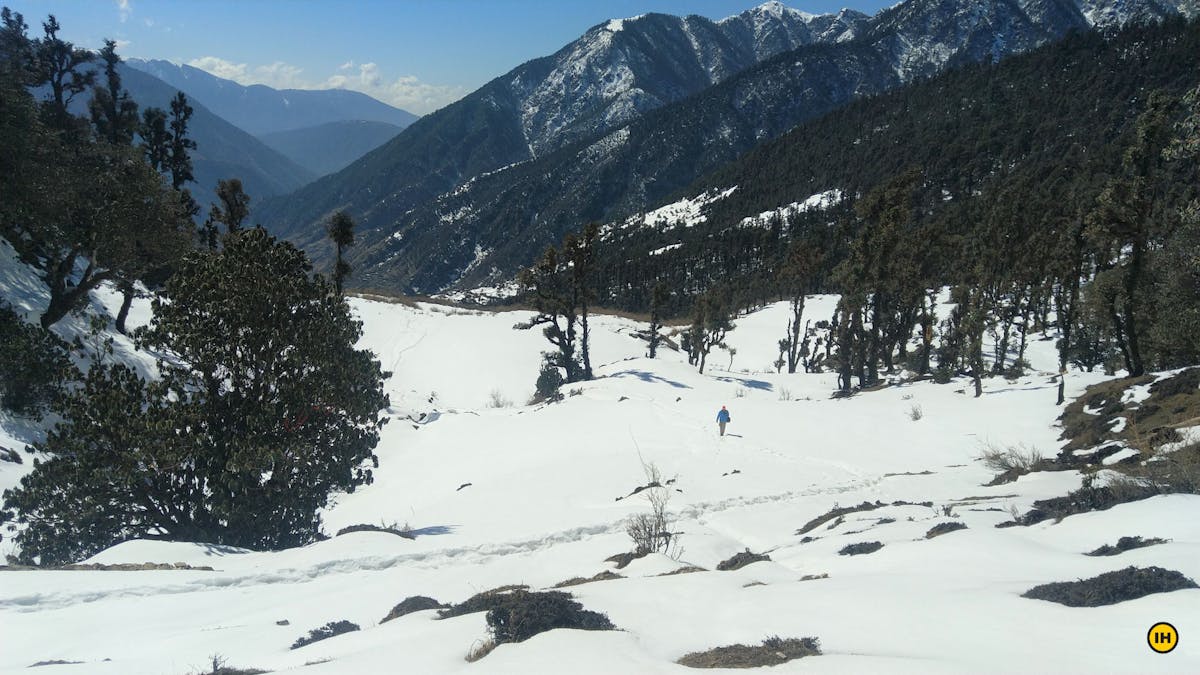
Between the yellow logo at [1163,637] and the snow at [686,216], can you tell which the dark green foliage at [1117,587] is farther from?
the snow at [686,216]

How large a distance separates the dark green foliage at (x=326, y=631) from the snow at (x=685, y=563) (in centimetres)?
17

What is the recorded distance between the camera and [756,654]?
4539 millimetres

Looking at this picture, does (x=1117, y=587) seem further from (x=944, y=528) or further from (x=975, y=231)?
(x=975, y=231)

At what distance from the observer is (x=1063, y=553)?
6703mm

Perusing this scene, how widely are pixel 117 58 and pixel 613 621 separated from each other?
3856 centimetres

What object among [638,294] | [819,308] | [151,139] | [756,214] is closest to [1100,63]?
[756,214]

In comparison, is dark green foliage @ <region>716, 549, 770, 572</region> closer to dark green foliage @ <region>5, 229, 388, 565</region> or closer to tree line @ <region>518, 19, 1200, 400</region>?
dark green foliage @ <region>5, 229, 388, 565</region>

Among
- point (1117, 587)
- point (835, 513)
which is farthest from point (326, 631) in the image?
point (835, 513)

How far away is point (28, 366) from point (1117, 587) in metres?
19.6

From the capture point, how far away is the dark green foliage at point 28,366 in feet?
44.8

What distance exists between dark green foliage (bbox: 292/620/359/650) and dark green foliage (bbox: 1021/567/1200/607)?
664 centimetres

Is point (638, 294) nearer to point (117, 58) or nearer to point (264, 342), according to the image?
point (117, 58)

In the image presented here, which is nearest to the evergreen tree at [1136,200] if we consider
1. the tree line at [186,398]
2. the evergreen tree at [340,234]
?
the tree line at [186,398]

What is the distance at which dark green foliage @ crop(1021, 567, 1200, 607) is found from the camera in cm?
471
